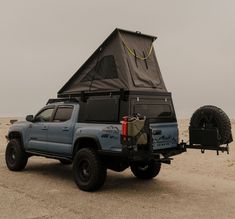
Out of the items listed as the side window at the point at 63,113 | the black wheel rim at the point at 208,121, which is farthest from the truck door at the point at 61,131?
the black wheel rim at the point at 208,121

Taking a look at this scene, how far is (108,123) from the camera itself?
26.7 feet

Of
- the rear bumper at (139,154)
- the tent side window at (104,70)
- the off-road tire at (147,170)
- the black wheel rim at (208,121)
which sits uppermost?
the tent side window at (104,70)

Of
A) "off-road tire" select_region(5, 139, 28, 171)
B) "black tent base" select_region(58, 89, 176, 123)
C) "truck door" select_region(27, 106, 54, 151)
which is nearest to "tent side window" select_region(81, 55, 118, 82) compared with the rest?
"black tent base" select_region(58, 89, 176, 123)

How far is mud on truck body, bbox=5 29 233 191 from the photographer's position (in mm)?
7887

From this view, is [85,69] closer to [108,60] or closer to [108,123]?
[108,60]

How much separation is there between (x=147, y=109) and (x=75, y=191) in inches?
92.0

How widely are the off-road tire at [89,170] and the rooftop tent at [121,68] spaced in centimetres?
154

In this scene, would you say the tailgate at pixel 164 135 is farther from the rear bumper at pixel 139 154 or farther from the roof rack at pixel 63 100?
the roof rack at pixel 63 100

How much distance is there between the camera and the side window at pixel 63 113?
9359mm

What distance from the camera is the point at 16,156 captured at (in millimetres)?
10734

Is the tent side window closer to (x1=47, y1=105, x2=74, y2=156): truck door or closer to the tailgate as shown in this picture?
(x1=47, y1=105, x2=74, y2=156): truck door

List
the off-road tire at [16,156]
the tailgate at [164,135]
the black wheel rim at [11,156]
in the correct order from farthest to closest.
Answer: the black wheel rim at [11,156]
the off-road tire at [16,156]
the tailgate at [164,135]

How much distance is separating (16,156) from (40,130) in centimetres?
127

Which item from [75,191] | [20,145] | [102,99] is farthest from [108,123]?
[20,145]
